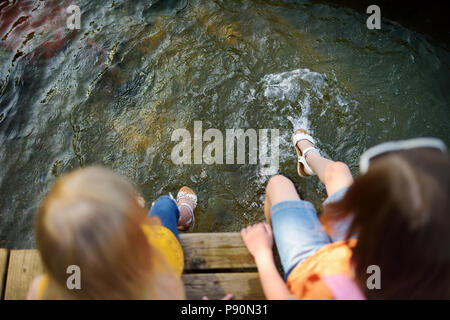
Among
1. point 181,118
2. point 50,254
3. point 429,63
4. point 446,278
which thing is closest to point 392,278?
point 446,278

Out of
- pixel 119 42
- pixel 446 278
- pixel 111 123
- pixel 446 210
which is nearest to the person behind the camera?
pixel 446 210

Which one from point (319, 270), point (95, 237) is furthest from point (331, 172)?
point (95, 237)

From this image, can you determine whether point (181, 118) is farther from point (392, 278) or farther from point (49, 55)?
point (392, 278)

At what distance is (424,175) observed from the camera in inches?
36.7

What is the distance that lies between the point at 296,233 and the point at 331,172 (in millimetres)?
655

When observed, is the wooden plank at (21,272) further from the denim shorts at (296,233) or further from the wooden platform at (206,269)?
the denim shorts at (296,233)

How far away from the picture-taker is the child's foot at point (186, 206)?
2473 mm

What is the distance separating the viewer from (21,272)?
6.23ft

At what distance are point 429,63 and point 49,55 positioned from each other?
4.39 metres

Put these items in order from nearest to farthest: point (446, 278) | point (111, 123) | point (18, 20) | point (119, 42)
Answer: point (446, 278), point (111, 123), point (119, 42), point (18, 20)

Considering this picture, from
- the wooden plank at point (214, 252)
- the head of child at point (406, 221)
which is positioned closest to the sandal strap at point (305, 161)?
the wooden plank at point (214, 252)

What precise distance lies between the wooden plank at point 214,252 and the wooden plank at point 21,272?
3.07 ft

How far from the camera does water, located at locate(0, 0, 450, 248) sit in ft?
9.37

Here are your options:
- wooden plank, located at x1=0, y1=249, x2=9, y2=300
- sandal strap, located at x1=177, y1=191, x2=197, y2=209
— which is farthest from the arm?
wooden plank, located at x1=0, y1=249, x2=9, y2=300
